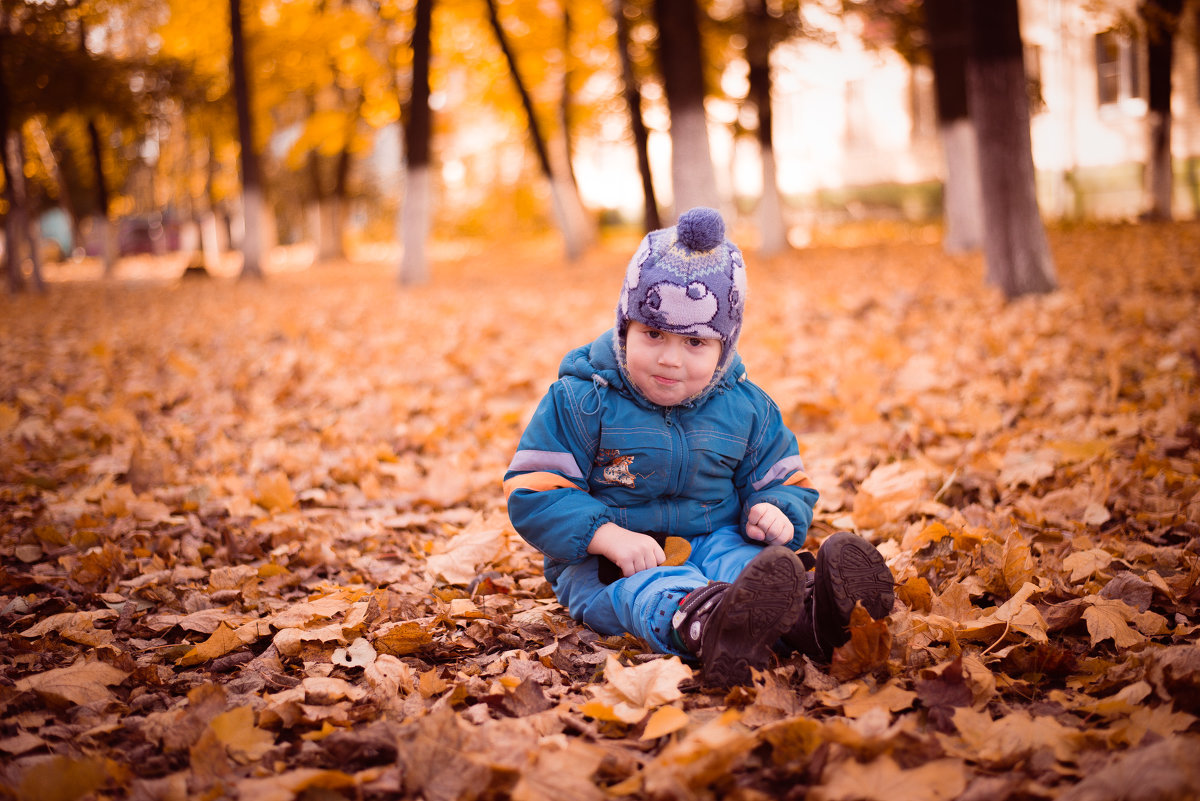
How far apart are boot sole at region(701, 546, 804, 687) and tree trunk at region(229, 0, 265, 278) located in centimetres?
1467

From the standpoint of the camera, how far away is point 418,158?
1234 cm

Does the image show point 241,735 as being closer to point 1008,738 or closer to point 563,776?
point 563,776

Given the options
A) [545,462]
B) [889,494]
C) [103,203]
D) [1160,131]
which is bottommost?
[889,494]

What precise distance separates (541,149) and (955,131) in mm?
7131

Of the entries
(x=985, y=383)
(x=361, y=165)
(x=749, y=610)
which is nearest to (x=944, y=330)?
(x=985, y=383)

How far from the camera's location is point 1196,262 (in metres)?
8.30

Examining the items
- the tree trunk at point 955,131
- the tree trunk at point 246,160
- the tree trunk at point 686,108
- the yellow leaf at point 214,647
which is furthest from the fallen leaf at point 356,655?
the tree trunk at point 246,160

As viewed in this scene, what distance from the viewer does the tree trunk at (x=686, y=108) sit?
977cm

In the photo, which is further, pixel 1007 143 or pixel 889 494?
pixel 1007 143

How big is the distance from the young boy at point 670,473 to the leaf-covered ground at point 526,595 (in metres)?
0.13

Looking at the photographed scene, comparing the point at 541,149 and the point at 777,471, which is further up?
the point at 541,149

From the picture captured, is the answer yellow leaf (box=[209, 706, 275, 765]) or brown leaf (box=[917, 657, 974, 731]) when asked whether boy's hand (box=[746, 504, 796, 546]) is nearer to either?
brown leaf (box=[917, 657, 974, 731])

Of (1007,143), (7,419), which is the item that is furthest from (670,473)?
(1007,143)

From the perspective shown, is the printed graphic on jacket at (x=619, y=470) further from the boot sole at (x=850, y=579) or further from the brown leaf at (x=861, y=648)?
the brown leaf at (x=861, y=648)
